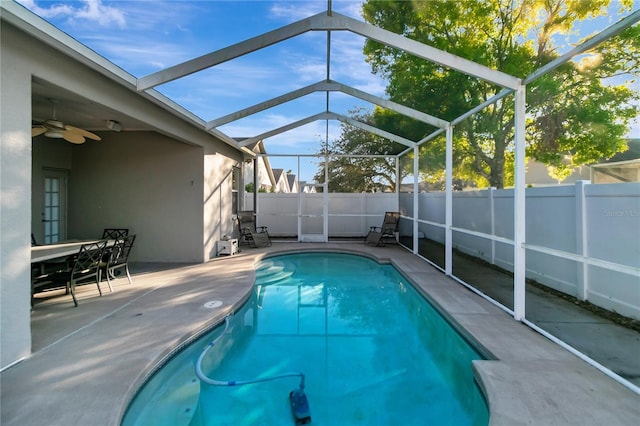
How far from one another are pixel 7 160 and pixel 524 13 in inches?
422

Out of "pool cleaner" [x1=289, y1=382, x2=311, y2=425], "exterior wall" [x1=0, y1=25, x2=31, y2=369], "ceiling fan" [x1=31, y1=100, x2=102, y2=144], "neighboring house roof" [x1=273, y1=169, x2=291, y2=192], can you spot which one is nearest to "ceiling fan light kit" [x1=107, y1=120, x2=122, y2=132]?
"ceiling fan" [x1=31, y1=100, x2=102, y2=144]

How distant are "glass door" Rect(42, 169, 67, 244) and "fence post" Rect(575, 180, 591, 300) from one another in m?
9.67

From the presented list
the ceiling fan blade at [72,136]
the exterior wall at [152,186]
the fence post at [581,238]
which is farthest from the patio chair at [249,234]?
the fence post at [581,238]

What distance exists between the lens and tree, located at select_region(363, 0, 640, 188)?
5973 mm

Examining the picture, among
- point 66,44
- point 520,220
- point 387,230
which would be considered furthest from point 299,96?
point 520,220

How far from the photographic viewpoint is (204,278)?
577cm

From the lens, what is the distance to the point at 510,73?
8.01 metres

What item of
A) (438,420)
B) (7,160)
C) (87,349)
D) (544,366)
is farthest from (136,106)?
(544,366)

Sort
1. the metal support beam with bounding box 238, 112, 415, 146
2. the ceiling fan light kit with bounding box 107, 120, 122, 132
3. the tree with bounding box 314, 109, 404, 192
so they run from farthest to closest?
the tree with bounding box 314, 109, 404, 192, the metal support beam with bounding box 238, 112, 415, 146, the ceiling fan light kit with bounding box 107, 120, 122, 132

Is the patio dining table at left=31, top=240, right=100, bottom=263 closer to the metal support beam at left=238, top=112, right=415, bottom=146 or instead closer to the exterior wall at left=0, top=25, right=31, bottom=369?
the exterior wall at left=0, top=25, right=31, bottom=369

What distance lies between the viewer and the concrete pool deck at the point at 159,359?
214 centimetres

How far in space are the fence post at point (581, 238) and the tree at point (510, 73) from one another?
209 centimetres

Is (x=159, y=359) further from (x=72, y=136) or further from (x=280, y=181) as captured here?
(x=280, y=181)

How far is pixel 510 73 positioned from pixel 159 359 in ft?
31.2
